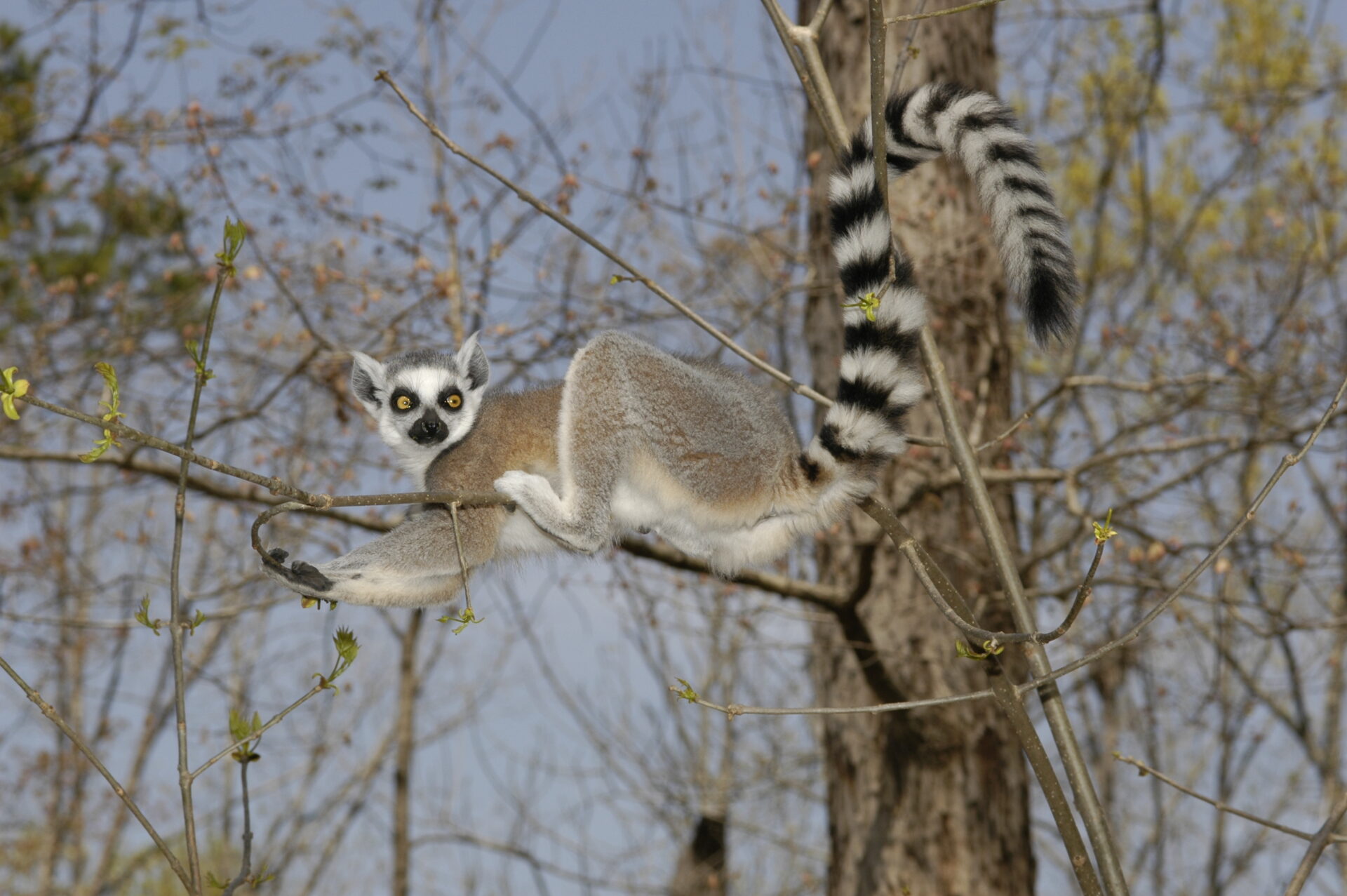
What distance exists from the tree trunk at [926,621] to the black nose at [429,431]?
2248 mm

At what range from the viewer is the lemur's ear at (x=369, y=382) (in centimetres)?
510

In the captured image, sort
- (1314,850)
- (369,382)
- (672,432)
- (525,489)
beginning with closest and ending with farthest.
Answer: (1314,850) < (525,489) < (672,432) < (369,382)

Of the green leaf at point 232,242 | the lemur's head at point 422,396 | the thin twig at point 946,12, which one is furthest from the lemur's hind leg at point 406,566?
the thin twig at point 946,12

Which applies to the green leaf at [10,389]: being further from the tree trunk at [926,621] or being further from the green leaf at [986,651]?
the tree trunk at [926,621]

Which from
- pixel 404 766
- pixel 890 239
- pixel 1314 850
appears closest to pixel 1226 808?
pixel 1314 850

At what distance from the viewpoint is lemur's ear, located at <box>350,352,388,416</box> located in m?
5.10

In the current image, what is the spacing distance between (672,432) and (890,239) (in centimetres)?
134

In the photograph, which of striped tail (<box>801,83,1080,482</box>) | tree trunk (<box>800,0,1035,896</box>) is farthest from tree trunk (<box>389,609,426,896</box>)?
striped tail (<box>801,83,1080,482</box>)

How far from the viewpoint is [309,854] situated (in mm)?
16188

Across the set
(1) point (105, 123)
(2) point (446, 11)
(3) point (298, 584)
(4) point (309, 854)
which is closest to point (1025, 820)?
(3) point (298, 584)

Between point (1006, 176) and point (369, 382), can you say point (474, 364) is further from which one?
point (1006, 176)

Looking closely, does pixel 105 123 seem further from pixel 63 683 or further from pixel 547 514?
pixel 63 683

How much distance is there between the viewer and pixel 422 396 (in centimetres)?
491

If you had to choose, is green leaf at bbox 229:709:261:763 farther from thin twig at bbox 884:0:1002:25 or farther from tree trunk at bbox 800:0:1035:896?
tree trunk at bbox 800:0:1035:896
